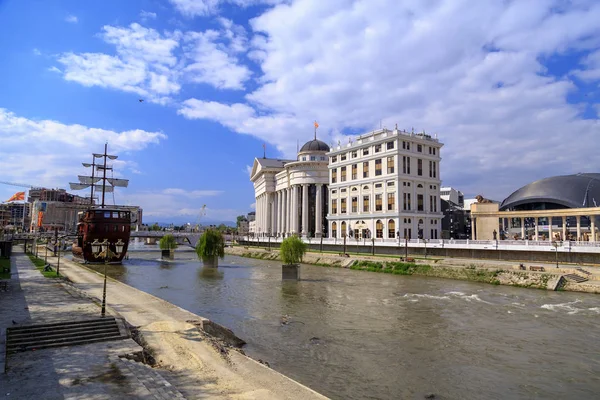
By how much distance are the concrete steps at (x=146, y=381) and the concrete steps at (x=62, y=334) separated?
337 centimetres

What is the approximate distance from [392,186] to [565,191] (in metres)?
51.6

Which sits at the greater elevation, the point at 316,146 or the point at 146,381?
the point at 316,146

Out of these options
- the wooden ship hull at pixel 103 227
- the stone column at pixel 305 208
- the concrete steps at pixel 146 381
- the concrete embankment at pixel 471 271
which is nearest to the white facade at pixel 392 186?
the concrete embankment at pixel 471 271

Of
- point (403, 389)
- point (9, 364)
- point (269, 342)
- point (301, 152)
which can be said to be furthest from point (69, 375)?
point (301, 152)

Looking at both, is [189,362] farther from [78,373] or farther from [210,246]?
[210,246]

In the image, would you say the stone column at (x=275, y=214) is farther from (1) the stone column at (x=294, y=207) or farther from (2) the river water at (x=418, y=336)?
(2) the river water at (x=418, y=336)

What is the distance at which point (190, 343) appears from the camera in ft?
53.4

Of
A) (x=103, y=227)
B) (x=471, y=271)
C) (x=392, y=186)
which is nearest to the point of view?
(x=471, y=271)

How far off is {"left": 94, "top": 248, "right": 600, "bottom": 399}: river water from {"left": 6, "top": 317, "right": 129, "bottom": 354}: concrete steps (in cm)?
631

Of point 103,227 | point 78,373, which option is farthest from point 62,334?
point 103,227

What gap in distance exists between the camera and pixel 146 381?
11.9 m

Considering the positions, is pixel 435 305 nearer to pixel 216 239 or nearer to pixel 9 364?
pixel 9 364

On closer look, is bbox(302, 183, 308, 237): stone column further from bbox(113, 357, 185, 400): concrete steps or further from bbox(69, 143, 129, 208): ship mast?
bbox(113, 357, 185, 400): concrete steps

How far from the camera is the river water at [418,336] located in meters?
14.6
